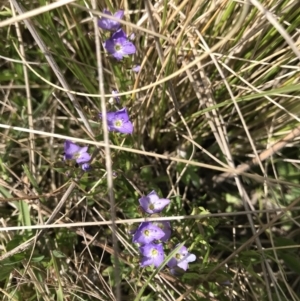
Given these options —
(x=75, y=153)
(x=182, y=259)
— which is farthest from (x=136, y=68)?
(x=182, y=259)

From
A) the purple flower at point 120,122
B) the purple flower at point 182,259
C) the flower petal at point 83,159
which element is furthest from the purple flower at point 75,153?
the purple flower at point 182,259

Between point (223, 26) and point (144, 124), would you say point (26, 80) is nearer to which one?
point (144, 124)

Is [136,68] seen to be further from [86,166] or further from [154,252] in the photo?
[154,252]

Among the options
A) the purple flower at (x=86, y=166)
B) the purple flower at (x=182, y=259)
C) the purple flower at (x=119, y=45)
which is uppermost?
the purple flower at (x=119, y=45)

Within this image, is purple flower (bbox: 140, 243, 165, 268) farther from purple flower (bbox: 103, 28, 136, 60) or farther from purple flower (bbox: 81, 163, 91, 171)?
purple flower (bbox: 103, 28, 136, 60)

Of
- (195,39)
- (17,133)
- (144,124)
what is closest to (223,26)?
(195,39)

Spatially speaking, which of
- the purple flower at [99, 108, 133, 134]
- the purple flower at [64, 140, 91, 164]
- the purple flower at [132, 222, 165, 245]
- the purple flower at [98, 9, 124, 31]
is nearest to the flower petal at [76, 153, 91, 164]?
the purple flower at [64, 140, 91, 164]

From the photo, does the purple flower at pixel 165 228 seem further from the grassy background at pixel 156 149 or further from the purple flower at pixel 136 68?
the purple flower at pixel 136 68
